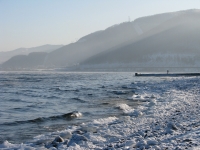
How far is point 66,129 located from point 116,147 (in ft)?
13.4

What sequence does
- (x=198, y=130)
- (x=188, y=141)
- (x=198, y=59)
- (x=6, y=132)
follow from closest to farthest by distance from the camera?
(x=188, y=141), (x=198, y=130), (x=6, y=132), (x=198, y=59)

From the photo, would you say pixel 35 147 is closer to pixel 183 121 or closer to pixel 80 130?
pixel 80 130

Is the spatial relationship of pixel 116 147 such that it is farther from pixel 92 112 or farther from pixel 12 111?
pixel 12 111

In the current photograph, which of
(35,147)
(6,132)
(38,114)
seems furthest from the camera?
(38,114)

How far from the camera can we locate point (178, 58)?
195m

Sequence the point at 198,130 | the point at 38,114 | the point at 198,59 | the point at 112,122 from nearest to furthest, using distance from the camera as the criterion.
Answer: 1. the point at 198,130
2. the point at 112,122
3. the point at 38,114
4. the point at 198,59

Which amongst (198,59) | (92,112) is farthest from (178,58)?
(92,112)

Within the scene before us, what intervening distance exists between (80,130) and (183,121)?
4662mm

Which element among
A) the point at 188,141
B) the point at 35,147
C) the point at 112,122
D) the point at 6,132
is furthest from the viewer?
the point at 112,122

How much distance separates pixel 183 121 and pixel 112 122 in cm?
336

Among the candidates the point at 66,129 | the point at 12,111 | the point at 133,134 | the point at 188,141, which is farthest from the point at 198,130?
the point at 12,111

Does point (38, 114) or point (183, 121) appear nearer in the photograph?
point (183, 121)

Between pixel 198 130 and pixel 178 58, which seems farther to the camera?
pixel 178 58

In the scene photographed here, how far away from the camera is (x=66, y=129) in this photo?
41.9ft
